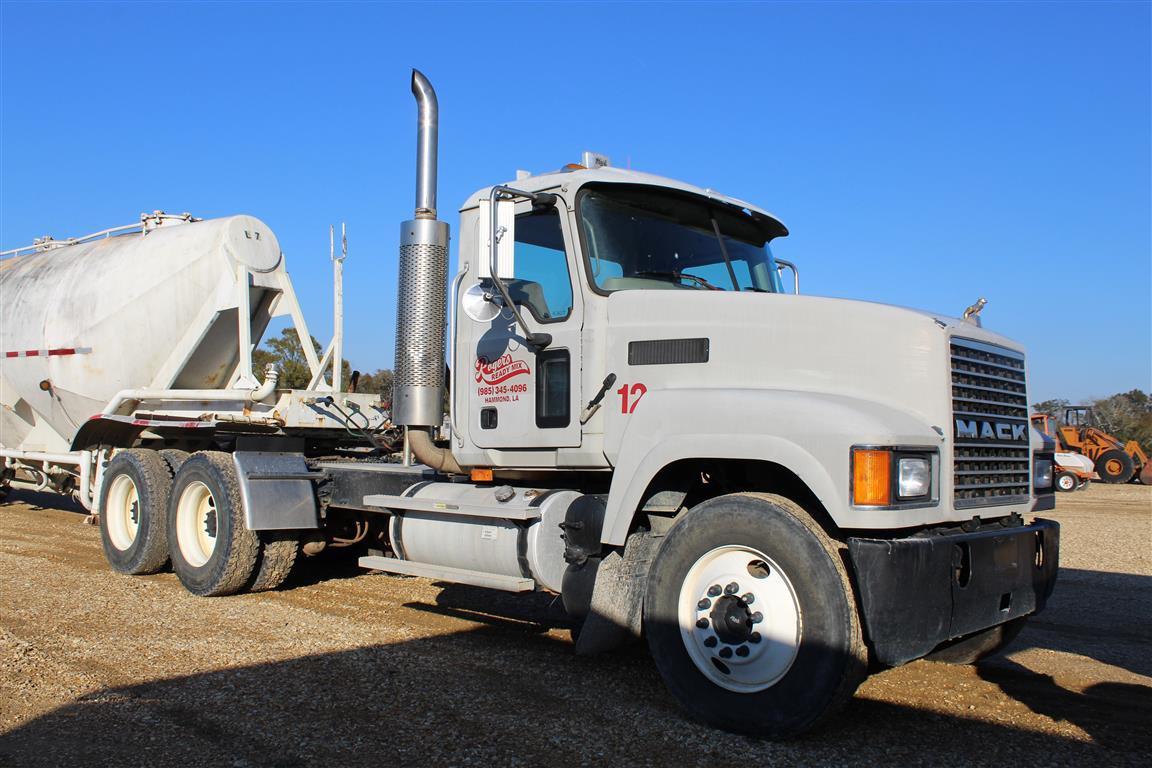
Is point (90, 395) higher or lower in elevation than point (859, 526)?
higher

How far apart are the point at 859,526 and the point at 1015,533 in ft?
4.01

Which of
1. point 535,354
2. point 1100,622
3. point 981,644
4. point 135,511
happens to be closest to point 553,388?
point 535,354

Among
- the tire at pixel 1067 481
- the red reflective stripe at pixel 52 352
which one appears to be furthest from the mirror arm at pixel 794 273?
the tire at pixel 1067 481

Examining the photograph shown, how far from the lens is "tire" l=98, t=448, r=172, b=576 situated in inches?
350

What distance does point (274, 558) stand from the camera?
26.7ft

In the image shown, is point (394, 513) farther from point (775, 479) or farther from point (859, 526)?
point (859, 526)

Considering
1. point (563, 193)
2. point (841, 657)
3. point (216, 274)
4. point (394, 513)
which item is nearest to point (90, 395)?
point (216, 274)

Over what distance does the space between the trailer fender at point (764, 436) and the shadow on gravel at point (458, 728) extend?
0.99 meters

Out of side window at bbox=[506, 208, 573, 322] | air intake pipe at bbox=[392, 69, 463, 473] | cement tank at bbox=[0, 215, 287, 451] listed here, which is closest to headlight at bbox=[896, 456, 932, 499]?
side window at bbox=[506, 208, 573, 322]

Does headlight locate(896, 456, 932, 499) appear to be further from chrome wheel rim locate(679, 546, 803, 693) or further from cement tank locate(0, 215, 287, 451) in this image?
cement tank locate(0, 215, 287, 451)

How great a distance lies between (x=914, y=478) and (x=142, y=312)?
27.4 ft

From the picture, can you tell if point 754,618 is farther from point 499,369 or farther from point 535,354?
point 499,369

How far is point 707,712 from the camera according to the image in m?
4.68

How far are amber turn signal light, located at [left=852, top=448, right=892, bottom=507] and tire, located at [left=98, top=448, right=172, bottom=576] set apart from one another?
6824 mm
